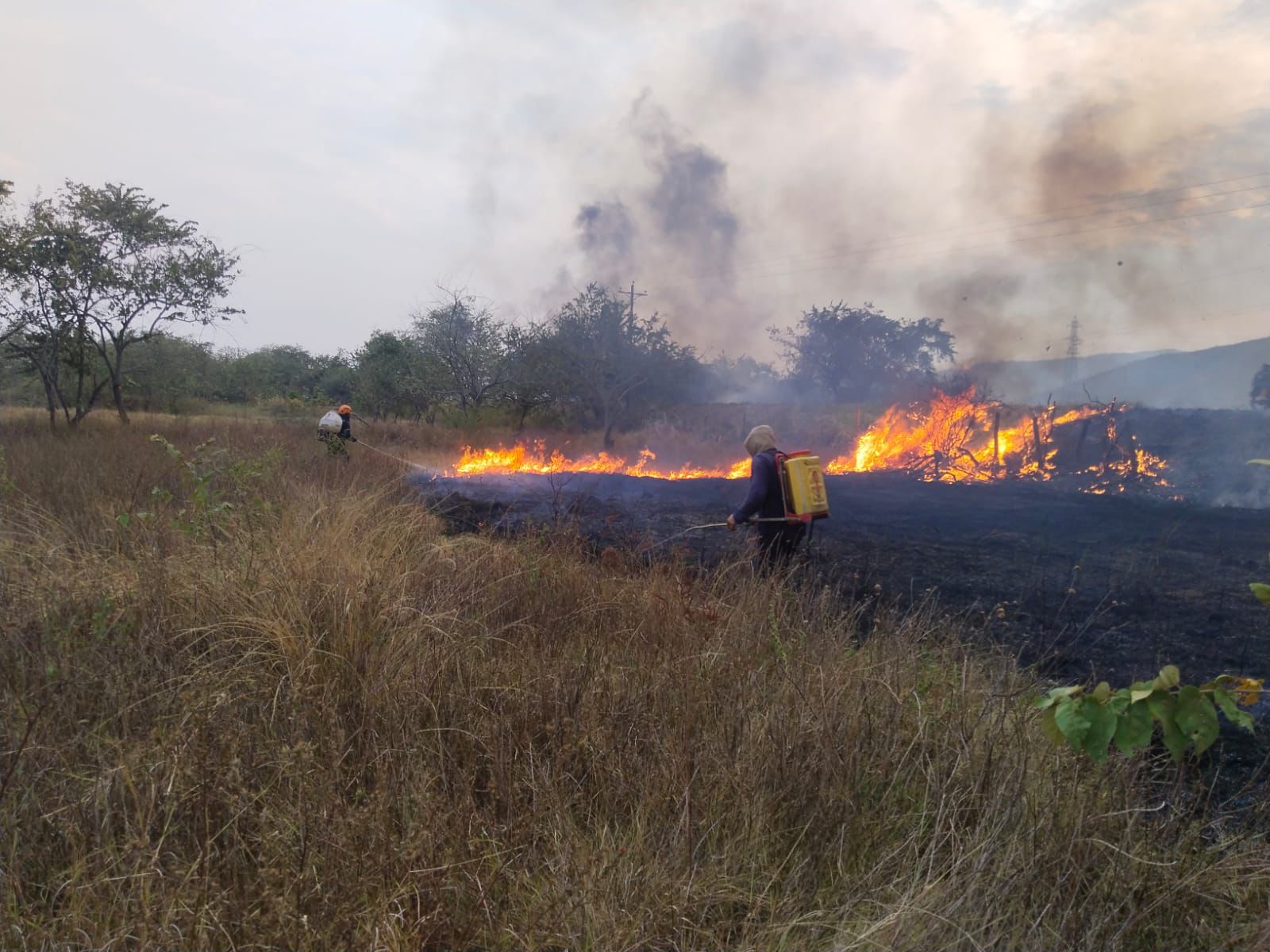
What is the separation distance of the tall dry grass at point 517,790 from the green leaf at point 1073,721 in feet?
2.87

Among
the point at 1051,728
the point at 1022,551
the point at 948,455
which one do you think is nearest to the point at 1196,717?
the point at 1051,728

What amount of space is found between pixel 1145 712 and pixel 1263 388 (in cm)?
2210

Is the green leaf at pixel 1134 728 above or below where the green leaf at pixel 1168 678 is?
below

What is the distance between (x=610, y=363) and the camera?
25438 millimetres

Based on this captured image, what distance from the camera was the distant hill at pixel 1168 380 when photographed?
34156 mm

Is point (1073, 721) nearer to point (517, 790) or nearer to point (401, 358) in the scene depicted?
point (517, 790)

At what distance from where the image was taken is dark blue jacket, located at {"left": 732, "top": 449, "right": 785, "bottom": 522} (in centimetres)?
667

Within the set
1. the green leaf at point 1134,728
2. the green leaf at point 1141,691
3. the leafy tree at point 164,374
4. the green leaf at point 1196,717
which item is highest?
the leafy tree at point 164,374

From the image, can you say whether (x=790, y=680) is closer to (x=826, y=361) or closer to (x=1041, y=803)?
(x=1041, y=803)

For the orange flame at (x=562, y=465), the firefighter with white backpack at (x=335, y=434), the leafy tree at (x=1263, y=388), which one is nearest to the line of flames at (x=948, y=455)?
the orange flame at (x=562, y=465)

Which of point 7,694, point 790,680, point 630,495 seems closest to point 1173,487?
point 630,495

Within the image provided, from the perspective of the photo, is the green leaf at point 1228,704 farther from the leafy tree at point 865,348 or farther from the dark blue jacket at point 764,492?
the leafy tree at point 865,348

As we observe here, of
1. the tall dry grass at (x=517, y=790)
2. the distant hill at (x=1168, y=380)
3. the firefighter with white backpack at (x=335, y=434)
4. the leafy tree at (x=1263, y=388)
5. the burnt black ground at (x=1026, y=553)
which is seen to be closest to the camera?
the tall dry grass at (x=517, y=790)

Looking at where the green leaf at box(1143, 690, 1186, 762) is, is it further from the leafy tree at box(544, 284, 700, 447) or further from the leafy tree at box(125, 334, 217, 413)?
the leafy tree at box(125, 334, 217, 413)
